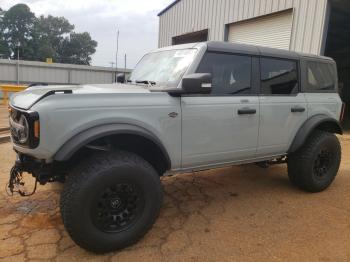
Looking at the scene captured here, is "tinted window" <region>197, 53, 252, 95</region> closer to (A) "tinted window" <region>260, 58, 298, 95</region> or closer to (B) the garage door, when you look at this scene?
(A) "tinted window" <region>260, 58, 298, 95</region>

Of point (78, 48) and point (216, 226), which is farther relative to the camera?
point (78, 48)

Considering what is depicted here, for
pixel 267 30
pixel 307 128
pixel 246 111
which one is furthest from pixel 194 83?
pixel 267 30

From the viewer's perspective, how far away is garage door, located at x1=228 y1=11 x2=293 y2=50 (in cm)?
984

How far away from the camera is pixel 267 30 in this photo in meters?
10.6

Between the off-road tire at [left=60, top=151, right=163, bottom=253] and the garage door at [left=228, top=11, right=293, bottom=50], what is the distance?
8.17 meters

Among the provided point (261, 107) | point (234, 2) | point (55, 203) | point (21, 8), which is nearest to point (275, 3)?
point (234, 2)

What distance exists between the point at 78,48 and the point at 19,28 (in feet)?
39.1

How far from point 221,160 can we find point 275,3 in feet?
25.7

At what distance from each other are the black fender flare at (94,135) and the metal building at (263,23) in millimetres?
6787

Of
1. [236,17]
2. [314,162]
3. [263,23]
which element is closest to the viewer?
[314,162]

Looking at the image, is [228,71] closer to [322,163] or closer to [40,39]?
[322,163]

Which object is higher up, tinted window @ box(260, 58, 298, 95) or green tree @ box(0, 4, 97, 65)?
green tree @ box(0, 4, 97, 65)

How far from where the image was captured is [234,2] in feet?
38.1

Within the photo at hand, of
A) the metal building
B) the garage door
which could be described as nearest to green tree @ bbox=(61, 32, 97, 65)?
the metal building
